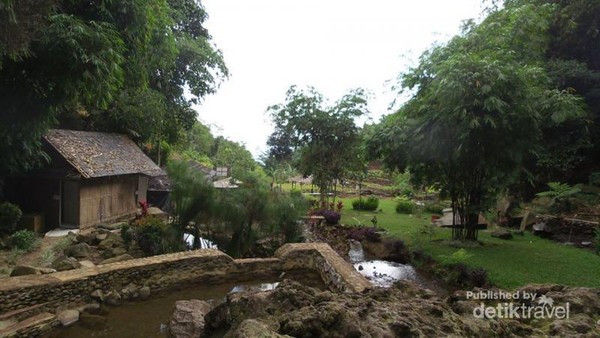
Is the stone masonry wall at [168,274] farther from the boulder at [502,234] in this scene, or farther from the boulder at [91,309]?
the boulder at [502,234]

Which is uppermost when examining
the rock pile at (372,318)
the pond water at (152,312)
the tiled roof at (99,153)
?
the tiled roof at (99,153)

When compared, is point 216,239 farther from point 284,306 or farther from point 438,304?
point 438,304

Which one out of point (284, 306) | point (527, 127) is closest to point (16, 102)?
point (284, 306)

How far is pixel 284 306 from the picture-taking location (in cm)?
399

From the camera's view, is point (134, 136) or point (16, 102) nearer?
point (16, 102)

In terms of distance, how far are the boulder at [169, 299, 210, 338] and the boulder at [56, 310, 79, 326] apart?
2087mm

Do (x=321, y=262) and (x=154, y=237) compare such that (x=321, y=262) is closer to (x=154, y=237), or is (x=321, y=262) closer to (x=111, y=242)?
(x=154, y=237)

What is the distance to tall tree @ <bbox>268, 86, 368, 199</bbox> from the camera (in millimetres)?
20125

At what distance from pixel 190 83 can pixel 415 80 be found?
46.9 feet

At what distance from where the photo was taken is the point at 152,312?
7.54 m

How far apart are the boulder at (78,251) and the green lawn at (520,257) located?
9487mm

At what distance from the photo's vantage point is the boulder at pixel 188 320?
5.65 metres

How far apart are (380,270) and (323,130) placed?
10.9m

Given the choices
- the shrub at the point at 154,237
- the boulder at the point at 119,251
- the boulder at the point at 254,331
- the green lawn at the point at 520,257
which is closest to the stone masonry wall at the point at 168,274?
the shrub at the point at 154,237
